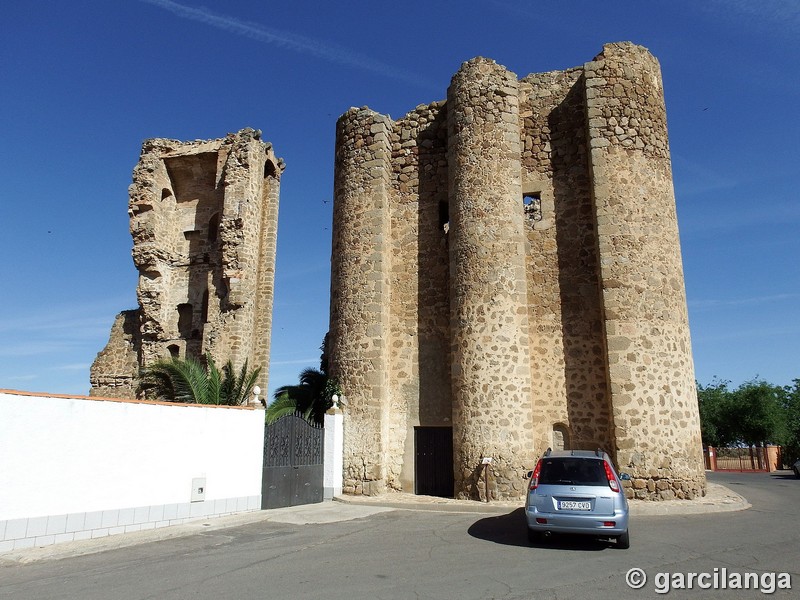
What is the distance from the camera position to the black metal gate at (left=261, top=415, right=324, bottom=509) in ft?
40.2

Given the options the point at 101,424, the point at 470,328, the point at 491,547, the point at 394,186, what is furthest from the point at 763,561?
the point at 394,186

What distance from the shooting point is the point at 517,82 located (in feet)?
54.1

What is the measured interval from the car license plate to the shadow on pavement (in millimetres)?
638

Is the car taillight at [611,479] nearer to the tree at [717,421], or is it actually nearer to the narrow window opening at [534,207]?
the narrow window opening at [534,207]

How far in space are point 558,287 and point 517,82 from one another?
6.16 m

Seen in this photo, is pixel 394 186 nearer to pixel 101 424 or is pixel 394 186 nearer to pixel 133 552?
pixel 101 424

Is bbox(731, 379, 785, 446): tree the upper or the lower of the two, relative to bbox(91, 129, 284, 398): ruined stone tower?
lower

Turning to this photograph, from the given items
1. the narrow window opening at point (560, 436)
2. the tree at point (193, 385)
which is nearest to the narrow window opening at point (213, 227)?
the tree at point (193, 385)

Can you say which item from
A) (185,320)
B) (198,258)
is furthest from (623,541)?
(198,258)

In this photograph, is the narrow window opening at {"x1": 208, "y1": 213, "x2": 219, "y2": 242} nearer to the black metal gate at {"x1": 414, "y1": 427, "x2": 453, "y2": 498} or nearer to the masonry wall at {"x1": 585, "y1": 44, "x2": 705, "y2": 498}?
the black metal gate at {"x1": 414, "y1": 427, "x2": 453, "y2": 498}

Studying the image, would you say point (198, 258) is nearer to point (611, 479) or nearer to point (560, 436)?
point (560, 436)

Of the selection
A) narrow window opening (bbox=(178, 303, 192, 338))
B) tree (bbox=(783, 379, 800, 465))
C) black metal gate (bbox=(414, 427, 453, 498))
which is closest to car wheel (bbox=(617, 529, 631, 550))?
black metal gate (bbox=(414, 427, 453, 498))

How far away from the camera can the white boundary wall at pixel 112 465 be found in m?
7.98

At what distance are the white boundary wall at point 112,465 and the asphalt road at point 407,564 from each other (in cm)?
93
